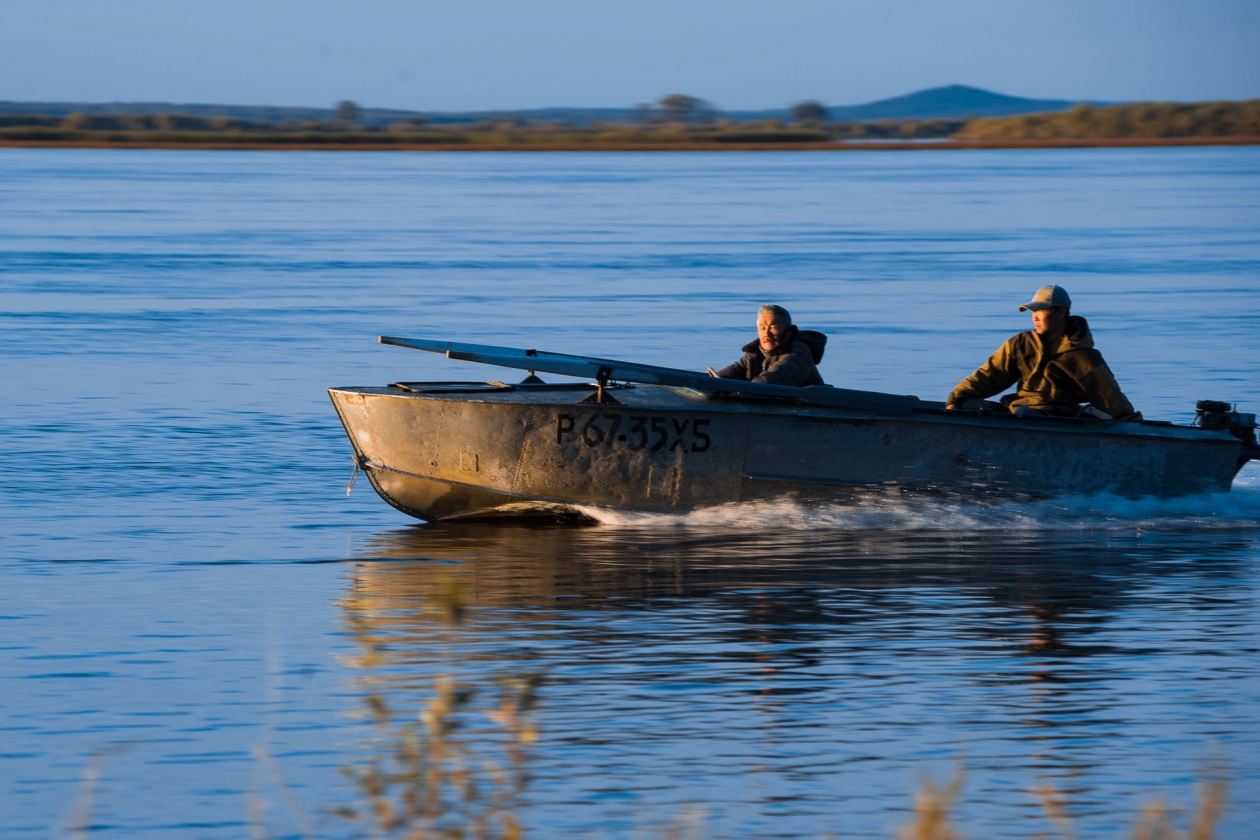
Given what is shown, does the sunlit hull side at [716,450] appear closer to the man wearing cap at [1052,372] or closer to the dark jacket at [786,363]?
the man wearing cap at [1052,372]

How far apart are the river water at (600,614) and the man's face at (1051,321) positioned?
1104 mm

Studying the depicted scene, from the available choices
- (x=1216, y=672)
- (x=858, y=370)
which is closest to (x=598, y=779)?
(x=1216, y=672)

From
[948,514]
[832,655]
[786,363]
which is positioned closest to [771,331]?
[786,363]

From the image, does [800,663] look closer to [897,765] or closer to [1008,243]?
[897,765]

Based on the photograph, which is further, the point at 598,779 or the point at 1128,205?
the point at 1128,205

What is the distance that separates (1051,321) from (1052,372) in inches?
12.2

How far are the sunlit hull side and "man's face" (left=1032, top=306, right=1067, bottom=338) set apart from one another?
0.51 meters

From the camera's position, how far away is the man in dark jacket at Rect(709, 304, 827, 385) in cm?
1059

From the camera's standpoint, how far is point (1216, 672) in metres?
7.66

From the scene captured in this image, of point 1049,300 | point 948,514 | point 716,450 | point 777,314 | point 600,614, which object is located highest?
point 1049,300

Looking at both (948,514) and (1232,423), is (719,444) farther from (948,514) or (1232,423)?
(1232,423)

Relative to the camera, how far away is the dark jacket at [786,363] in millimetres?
10578

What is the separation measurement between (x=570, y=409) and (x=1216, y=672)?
3.96 m

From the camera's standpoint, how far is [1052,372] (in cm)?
1050
